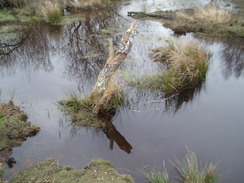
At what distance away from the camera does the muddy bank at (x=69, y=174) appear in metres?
3.46

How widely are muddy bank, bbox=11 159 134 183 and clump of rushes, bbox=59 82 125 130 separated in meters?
1.31

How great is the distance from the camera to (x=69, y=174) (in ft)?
11.7

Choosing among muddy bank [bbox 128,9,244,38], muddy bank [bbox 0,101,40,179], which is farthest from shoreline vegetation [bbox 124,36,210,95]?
muddy bank [bbox 128,9,244,38]

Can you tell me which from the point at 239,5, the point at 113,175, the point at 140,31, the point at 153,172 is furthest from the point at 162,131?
the point at 239,5

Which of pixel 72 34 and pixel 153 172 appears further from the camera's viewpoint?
pixel 72 34

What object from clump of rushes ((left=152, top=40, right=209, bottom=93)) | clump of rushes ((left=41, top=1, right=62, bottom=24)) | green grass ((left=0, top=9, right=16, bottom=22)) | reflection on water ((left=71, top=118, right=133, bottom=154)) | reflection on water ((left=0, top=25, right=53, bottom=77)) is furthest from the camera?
green grass ((left=0, top=9, right=16, bottom=22))

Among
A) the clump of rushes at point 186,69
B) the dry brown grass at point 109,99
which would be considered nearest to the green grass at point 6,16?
the clump of rushes at point 186,69

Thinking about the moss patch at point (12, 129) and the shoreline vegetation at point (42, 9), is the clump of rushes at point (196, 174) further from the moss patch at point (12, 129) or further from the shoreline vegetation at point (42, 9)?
the shoreline vegetation at point (42, 9)

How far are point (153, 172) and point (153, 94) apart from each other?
2663 millimetres

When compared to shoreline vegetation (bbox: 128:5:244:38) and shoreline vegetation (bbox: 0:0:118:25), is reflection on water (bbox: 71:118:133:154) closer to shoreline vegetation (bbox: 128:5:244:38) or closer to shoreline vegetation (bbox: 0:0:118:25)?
shoreline vegetation (bbox: 128:5:244:38)

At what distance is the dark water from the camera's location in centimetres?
430

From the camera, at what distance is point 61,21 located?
11.5 metres

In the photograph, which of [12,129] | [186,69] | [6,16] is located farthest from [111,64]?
[6,16]

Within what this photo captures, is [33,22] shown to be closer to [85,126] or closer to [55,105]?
[55,105]
